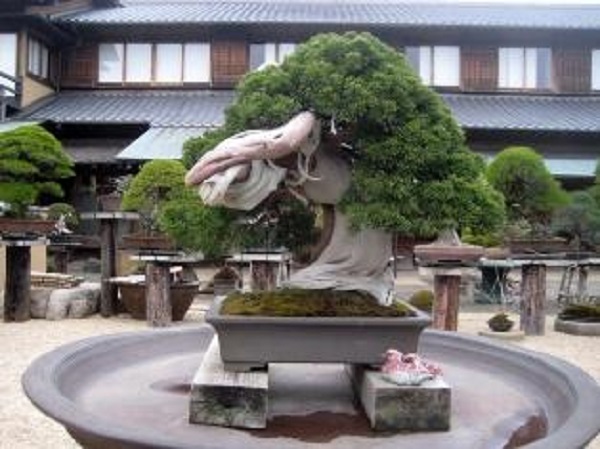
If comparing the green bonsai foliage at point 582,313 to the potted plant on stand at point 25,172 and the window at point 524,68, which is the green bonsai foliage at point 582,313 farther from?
the window at point 524,68

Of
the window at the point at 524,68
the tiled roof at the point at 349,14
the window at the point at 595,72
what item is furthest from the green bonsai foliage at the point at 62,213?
the window at the point at 595,72

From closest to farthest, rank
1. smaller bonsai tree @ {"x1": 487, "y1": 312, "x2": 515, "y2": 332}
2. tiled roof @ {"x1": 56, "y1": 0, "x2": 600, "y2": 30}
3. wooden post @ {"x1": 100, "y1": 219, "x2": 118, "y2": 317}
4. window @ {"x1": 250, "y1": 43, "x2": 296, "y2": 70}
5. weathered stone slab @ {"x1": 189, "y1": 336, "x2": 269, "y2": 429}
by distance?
weathered stone slab @ {"x1": 189, "y1": 336, "x2": 269, "y2": 429} < smaller bonsai tree @ {"x1": 487, "y1": 312, "x2": 515, "y2": 332} < wooden post @ {"x1": 100, "y1": 219, "x2": 118, "y2": 317} < tiled roof @ {"x1": 56, "y1": 0, "x2": 600, "y2": 30} < window @ {"x1": 250, "y1": 43, "x2": 296, "y2": 70}

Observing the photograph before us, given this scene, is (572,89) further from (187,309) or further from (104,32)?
(187,309)

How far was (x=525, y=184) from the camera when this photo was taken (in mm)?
11516

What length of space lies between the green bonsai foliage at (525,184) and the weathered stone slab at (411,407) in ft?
29.6

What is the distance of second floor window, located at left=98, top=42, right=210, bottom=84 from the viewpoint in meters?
22.3

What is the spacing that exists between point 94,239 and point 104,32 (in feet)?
23.9

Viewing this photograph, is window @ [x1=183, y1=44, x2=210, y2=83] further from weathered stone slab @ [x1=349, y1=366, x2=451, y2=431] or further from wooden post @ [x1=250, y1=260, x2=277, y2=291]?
weathered stone slab @ [x1=349, y1=366, x2=451, y2=431]

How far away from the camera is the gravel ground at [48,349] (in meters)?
5.19

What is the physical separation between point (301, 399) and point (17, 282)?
8.18m

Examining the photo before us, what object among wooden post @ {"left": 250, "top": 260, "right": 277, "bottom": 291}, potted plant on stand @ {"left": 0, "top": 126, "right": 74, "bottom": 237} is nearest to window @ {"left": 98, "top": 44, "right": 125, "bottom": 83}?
potted plant on stand @ {"left": 0, "top": 126, "right": 74, "bottom": 237}

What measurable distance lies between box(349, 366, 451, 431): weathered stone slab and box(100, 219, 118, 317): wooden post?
8.82m

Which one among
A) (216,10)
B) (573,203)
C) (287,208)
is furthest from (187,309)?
(216,10)

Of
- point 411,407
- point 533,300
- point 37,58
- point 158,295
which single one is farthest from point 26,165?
point 37,58
